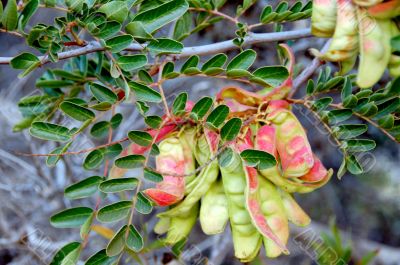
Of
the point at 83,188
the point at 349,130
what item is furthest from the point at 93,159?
the point at 349,130

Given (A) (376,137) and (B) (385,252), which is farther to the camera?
(B) (385,252)

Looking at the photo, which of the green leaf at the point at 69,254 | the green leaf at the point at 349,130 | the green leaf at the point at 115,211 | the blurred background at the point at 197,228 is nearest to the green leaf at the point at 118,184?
the green leaf at the point at 115,211

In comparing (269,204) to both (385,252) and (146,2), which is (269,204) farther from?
(385,252)

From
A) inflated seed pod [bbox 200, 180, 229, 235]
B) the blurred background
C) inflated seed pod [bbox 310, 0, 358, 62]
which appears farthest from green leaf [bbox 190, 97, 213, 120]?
the blurred background

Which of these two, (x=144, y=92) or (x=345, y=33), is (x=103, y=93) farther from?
(x=345, y=33)

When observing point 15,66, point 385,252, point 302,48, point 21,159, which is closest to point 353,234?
point 385,252

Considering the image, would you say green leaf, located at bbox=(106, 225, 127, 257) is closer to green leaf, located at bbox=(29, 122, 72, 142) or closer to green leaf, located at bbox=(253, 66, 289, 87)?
green leaf, located at bbox=(29, 122, 72, 142)
